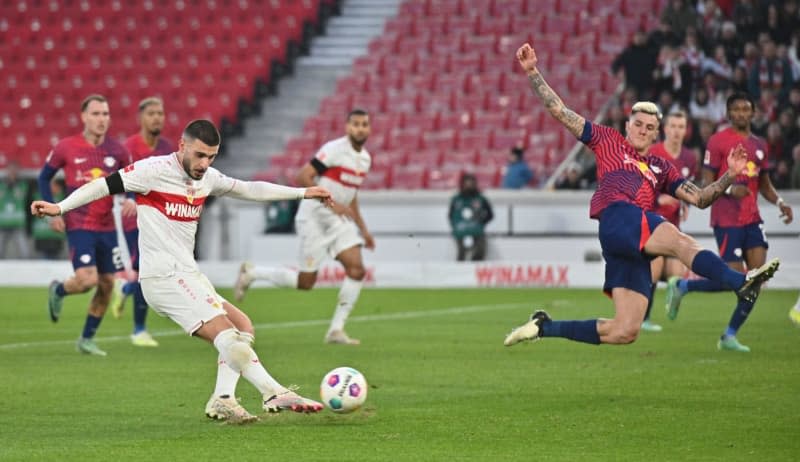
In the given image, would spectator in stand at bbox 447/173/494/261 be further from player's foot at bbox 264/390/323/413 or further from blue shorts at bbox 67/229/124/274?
player's foot at bbox 264/390/323/413

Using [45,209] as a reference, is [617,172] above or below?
above

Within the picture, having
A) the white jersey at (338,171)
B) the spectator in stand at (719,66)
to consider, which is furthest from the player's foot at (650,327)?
the spectator in stand at (719,66)

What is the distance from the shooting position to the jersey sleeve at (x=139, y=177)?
29.9 feet

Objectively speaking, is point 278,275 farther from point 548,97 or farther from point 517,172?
point 517,172

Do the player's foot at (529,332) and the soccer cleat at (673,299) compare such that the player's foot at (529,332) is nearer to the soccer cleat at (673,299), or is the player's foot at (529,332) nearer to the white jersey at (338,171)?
the soccer cleat at (673,299)

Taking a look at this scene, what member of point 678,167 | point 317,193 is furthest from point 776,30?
point 317,193

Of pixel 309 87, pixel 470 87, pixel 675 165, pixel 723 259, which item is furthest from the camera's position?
pixel 309 87

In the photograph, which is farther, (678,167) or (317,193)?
(678,167)

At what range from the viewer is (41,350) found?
1412cm

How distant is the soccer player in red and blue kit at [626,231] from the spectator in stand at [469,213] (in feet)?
48.4

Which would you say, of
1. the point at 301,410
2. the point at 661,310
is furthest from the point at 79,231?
the point at 661,310

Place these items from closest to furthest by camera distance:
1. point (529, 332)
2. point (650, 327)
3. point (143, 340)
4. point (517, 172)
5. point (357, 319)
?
point (529, 332)
point (143, 340)
point (650, 327)
point (357, 319)
point (517, 172)

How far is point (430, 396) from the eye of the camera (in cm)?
1030

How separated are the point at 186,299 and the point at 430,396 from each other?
2.14 meters
